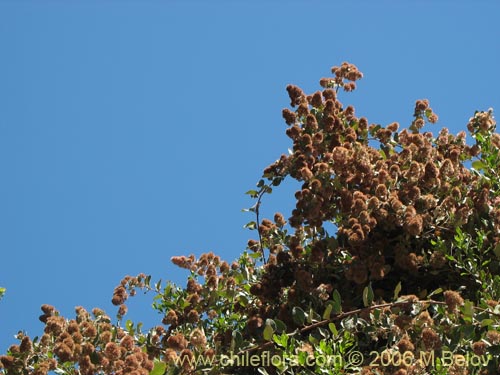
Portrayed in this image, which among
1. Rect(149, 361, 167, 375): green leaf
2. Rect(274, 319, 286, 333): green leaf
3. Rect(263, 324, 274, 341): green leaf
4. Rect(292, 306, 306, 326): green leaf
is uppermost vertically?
Rect(292, 306, 306, 326): green leaf

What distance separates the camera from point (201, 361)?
4434 millimetres

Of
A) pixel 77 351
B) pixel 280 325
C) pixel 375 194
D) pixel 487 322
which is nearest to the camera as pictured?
pixel 487 322

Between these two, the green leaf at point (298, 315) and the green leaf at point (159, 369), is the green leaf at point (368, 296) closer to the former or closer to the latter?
the green leaf at point (298, 315)

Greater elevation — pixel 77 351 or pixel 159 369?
pixel 77 351

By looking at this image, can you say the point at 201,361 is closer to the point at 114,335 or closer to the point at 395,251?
the point at 114,335

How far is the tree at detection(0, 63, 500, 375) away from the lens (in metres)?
4.29

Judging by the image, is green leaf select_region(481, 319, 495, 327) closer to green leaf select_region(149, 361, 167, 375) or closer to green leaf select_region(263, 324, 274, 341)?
green leaf select_region(263, 324, 274, 341)

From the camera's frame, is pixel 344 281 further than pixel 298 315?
Yes

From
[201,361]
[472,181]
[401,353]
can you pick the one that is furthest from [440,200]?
[201,361]

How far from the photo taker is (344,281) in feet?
16.9

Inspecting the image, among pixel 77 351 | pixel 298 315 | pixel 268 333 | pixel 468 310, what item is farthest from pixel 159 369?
pixel 468 310

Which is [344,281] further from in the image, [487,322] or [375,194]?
[487,322]

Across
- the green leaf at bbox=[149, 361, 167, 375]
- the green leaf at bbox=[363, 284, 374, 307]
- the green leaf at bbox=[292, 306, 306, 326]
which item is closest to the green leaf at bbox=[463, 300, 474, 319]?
the green leaf at bbox=[363, 284, 374, 307]

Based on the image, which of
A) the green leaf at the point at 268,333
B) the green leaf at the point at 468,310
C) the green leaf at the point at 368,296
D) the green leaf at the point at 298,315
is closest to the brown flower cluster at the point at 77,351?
the green leaf at the point at 268,333
